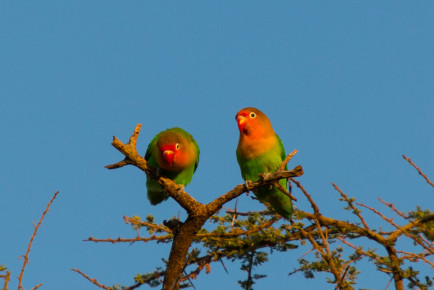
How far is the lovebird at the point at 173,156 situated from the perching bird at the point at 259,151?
0.71 metres

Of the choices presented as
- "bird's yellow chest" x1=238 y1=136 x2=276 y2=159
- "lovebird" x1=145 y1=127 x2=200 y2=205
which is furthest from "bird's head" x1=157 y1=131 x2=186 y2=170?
"bird's yellow chest" x1=238 y1=136 x2=276 y2=159

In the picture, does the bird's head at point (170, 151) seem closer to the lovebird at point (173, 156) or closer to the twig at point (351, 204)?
the lovebird at point (173, 156)

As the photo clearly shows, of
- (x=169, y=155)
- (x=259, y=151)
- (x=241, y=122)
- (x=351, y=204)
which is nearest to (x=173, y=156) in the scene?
(x=169, y=155)

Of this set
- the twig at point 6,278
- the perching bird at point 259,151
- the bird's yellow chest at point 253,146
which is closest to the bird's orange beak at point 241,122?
the perching bird at point 259,151

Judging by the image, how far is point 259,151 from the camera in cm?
658

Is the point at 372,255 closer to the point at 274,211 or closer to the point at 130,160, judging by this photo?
the point at 274,211

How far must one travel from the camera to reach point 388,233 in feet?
20.4

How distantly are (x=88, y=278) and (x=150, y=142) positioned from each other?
7.52ft

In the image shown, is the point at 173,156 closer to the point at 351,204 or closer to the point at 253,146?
the point at 253,146

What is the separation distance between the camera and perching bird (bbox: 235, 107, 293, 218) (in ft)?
21.6

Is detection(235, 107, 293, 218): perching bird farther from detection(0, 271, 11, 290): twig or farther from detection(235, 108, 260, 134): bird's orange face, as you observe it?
detection(0, 271, 11, 290): twig

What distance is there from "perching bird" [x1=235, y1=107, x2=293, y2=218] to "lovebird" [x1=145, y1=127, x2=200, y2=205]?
71 cm

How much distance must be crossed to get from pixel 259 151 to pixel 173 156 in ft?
3.78

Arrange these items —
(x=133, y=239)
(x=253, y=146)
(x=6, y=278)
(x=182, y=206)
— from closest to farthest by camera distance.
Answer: (x=6, y=278)
(x=182, y=206)
(x=133, y=239)
(x=253, y=146)
